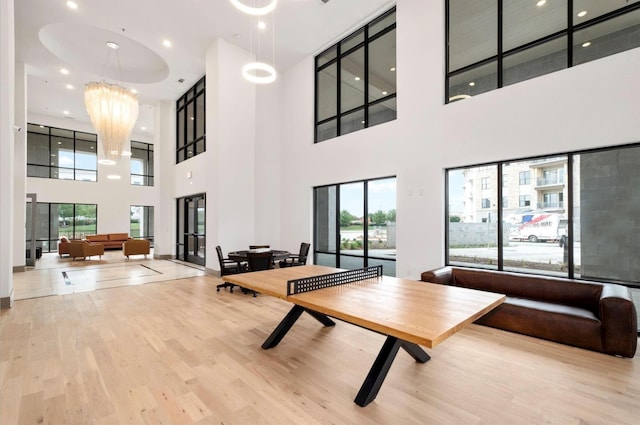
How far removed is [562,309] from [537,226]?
4.74 feet

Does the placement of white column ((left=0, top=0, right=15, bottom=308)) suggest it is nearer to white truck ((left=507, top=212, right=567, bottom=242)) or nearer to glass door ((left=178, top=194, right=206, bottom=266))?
glass door ((left=178, top=194, right=206, bottom=266))

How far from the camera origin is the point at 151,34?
705 cm

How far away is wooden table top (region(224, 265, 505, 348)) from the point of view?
5.70 feet

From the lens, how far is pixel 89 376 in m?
2.69

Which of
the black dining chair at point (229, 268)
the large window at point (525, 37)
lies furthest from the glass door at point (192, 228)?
the large window at point (525, 37)

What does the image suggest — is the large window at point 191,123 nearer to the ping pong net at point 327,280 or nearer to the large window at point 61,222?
the large window at point 61,222

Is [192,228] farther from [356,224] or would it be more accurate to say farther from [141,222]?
[141,222]

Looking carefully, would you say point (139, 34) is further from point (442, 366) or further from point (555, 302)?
point (555, 302)

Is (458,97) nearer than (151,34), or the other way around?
(458,97)

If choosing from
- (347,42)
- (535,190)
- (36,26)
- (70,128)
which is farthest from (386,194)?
(70,128)

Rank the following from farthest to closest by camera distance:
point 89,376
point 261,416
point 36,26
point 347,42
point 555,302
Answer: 1. point 347,42
2. point 36,26
3. point 555,302
4. point 89,376
5. point 261,416

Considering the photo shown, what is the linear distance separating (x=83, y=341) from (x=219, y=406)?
2.36 metres

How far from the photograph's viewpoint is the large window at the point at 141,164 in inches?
597

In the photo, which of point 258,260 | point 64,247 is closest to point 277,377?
point 258,260
